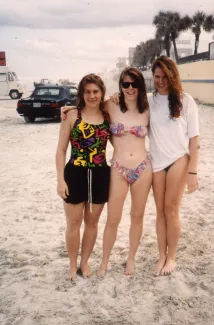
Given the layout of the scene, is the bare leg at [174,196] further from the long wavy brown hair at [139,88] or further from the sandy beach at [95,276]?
the long wavy brown hair at [139,88]

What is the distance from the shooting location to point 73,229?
319cm

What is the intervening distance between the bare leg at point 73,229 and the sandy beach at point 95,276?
0.15 m

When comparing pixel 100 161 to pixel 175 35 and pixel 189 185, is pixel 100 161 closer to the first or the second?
pixel 189 185

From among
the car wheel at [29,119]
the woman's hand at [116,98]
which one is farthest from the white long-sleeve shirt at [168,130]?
the car wheel at [29,119]

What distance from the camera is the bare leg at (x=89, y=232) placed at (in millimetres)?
3174

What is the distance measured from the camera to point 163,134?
10.0 ft

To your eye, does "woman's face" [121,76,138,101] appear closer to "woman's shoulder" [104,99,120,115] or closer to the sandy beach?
"woman's shoulder" [104,99,120,115]

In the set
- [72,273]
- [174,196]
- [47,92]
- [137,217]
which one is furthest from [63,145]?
[47,92]

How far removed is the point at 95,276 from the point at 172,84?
1917 millimetres

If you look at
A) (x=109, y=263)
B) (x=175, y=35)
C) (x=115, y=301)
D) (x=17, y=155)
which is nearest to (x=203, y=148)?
(x=17, y=155)

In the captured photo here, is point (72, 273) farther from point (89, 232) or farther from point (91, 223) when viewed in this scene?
point (91, 223)

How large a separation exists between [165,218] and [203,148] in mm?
6063

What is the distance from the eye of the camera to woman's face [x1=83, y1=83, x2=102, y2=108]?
297 centimetres

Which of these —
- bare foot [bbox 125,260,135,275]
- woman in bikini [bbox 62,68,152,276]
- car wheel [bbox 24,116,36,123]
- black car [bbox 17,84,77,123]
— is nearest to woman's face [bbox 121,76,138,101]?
woman in bikini [bbox 62,68,152,276]
